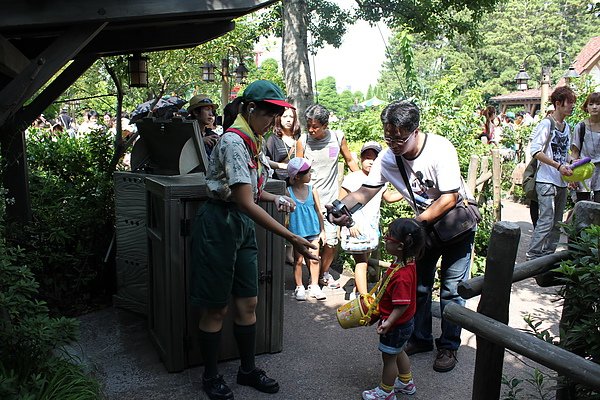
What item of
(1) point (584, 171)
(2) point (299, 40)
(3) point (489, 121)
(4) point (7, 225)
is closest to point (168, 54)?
(2) point (299, 40)

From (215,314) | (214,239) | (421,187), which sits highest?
(421,187)

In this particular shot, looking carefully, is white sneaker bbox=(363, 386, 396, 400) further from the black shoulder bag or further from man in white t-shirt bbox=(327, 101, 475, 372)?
the black shoulder bag

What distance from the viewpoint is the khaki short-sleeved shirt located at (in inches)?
124

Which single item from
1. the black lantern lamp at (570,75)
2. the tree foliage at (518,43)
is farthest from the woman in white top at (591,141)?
the tree foliage at (518,43)

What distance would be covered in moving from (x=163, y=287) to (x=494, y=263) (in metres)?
2.21

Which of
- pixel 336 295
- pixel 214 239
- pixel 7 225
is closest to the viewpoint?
pixel 214 239

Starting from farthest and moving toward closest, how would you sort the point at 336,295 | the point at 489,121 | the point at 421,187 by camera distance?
the point at 489,121, the point at 336,295, the point at 421,187

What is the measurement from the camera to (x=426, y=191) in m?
3.71

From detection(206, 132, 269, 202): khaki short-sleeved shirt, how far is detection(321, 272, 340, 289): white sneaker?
256 centimetres

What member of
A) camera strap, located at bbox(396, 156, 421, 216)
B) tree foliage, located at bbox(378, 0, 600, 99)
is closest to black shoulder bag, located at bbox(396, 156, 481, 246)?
camera strap, located at bbox(396, 156, 421, 216)

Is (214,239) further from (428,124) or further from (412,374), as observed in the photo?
(428,124)

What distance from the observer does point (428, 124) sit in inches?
286

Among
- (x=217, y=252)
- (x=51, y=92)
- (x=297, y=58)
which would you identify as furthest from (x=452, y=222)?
(x=297, y=58)

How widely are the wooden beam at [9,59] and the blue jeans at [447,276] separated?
10.8 ft
